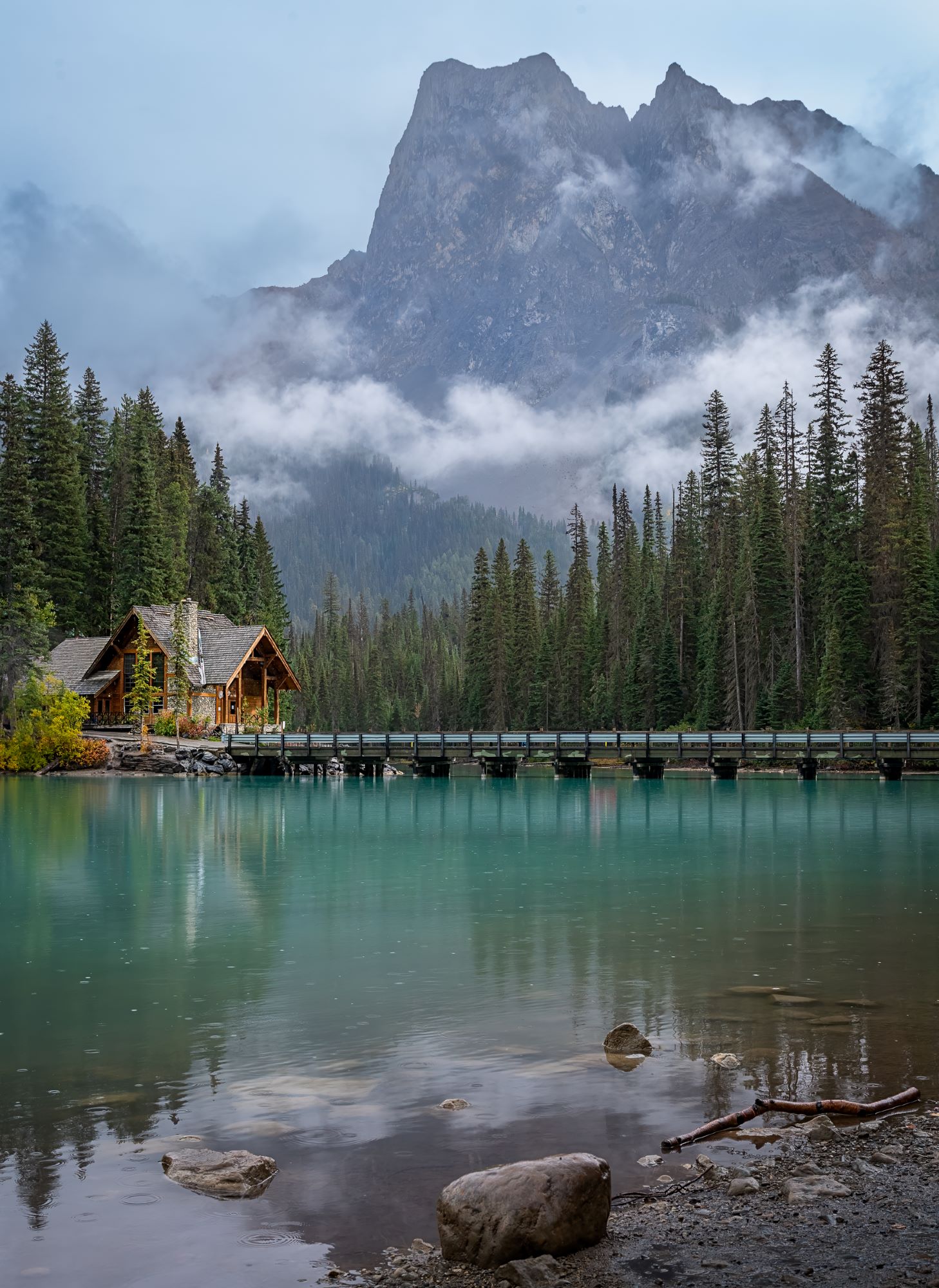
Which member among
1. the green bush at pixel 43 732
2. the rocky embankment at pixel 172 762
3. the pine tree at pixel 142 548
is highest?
the pine tree at pixel 142 548

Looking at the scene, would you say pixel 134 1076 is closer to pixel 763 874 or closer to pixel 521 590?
pixel 763 874

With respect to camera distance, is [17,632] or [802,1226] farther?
[17,632]

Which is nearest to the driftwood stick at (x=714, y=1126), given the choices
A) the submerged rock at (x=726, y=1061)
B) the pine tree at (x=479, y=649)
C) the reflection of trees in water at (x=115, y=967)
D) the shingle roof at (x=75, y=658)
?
the submerged rock at (x=726, y=1061)

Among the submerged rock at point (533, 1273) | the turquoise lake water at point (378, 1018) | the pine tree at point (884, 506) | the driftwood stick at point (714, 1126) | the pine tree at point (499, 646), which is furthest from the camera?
the pine tree at point (499, 646)

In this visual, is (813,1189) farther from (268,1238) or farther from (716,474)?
(716,474)

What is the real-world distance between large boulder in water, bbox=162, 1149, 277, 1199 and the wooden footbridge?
2016 inches

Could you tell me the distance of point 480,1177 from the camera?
7.04m

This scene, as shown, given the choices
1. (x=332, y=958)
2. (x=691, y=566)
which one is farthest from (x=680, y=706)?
(x=332, y=958)

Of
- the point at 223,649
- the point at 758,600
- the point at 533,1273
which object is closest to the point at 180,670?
the point at 223,649

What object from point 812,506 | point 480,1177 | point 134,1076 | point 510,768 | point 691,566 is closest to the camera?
point 480,1177

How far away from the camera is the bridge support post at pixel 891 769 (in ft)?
184

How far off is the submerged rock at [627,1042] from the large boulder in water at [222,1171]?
3817 mm

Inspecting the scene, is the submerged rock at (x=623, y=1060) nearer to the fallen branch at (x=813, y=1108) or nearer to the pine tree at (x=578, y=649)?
the fallen branch at (x=813, y=1108)

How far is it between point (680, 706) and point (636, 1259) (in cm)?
7931
